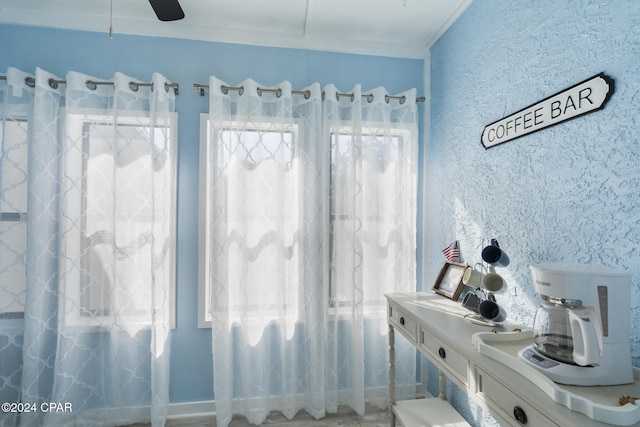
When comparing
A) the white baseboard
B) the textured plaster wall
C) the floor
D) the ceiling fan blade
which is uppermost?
the ceiling fan blade

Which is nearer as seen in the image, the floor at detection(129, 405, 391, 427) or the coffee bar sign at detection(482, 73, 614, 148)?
the coffee bar sign at detection(482, 73, 614, 148)

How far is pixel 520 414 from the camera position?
3.07 feet

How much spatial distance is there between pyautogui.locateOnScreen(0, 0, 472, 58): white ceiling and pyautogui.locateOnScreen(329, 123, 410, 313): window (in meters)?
0.68

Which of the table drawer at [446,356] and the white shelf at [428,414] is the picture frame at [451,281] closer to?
the table drawer at [446,356]

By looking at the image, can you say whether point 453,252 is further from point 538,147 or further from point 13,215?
point 13,215

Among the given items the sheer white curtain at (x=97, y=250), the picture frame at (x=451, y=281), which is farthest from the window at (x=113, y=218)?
the picture frame at (x=451, y=281)

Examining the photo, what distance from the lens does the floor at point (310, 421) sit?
2.15 meters

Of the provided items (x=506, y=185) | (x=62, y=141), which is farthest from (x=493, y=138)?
(x=62, y=141)

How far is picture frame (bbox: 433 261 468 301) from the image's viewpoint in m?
1.83

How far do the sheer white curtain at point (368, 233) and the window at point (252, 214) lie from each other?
0.30m

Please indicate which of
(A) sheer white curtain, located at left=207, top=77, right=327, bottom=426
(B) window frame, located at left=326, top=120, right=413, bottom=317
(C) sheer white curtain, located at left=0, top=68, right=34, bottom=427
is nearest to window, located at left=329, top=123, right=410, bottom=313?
(B) window frame, located at left=326, top=120, right=413, bottom=317

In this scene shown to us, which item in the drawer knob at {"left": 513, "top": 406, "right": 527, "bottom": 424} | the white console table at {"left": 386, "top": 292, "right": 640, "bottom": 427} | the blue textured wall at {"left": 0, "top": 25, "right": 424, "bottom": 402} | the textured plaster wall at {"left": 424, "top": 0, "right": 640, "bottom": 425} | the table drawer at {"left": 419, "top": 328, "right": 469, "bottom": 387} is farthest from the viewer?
the blue textured wall at {"left": 0, "top": 25, "right": 424, "bottom": 402}

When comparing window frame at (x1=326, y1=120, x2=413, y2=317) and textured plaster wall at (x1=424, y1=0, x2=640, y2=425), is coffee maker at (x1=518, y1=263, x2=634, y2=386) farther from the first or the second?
window frame at (x1=326, y1=120, x2=413, y2=317)

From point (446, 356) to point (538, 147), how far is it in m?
1.01
